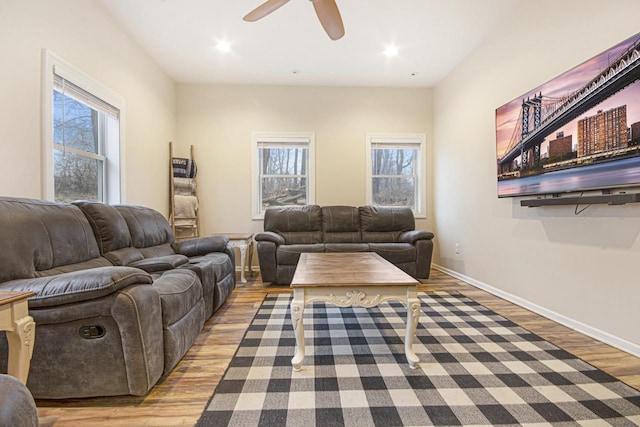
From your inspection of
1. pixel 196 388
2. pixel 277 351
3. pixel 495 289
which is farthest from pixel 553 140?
pixel 196 388

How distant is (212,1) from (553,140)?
3288mm

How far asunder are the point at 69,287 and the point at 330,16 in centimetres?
248

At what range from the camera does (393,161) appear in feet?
15.3

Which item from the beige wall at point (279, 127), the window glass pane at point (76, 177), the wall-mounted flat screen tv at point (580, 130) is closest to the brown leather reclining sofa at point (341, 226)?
the beige wall at point (279, 127)

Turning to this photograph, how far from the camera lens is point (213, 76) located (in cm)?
413

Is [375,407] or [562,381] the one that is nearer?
[375,407]

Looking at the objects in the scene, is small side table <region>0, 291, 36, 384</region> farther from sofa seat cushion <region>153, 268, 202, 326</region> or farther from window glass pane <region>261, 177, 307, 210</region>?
window glass pane <region>261, 177, 307, 210</region>

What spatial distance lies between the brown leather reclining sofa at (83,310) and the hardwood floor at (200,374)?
81mm

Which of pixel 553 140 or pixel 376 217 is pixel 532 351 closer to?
pixel 553 140

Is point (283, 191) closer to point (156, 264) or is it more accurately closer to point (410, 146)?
point (410, 146)

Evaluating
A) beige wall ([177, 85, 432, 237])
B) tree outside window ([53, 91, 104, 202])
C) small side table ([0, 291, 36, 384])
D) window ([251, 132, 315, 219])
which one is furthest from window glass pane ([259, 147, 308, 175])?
small side table ([0, 291, 36, 384])

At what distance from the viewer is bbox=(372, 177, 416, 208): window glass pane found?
4656mm

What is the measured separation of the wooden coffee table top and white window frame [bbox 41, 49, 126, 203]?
2041 mm

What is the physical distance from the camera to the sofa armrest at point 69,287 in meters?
1.22
